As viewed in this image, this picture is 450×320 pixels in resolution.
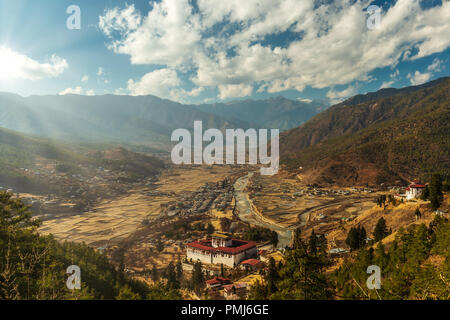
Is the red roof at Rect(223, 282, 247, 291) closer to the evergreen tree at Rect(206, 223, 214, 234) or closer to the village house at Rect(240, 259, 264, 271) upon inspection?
the village house at Rect(240, 259, 264, 271)

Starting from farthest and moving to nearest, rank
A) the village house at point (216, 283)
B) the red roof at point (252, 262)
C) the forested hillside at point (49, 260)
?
1. the red roof at point (252, 262)
2. the village house at point (216, 283)
3. the forested hillside at point (49, 260)

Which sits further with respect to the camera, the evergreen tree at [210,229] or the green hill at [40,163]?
the green hill at [40,163]

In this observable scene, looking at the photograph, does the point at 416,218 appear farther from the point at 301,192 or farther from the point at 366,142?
the point at 366,142

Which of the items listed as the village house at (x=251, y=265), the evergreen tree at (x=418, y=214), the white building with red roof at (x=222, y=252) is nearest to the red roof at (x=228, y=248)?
the white building with red roof at (x=222, y=252)

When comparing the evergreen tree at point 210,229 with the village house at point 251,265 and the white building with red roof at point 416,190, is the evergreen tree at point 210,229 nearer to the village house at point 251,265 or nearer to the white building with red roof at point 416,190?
the village house at point 251,265

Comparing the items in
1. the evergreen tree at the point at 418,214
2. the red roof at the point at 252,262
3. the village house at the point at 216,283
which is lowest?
the village house at the point at 216,283

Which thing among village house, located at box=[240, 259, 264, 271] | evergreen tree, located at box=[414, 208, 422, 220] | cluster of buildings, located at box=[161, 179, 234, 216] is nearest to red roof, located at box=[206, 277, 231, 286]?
village house, located at box=[240, 259, 264, 271]

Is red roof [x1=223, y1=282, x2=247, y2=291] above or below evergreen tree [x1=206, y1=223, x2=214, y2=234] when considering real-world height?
below

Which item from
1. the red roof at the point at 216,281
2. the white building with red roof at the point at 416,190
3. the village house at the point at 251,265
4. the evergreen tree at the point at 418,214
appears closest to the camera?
the red roof at the point at 216,281

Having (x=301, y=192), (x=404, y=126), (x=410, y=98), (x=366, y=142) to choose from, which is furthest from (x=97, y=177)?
(x=410, y=98)
